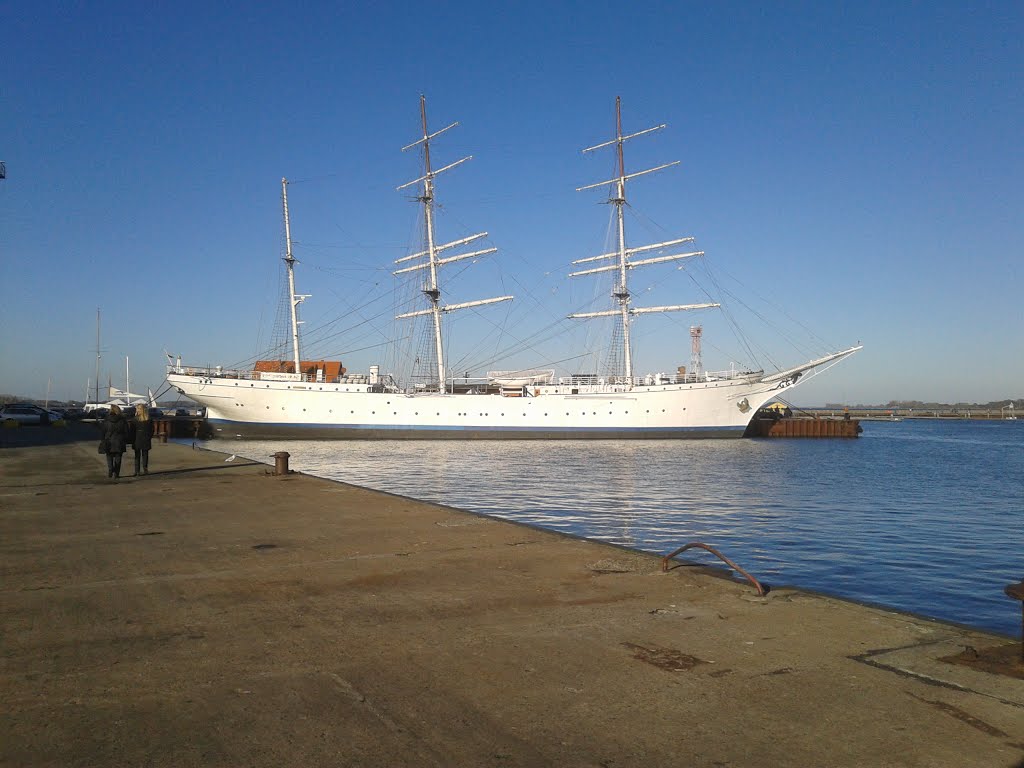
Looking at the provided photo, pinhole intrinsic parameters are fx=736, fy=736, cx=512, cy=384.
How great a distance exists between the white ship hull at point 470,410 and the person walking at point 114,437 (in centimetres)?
3805

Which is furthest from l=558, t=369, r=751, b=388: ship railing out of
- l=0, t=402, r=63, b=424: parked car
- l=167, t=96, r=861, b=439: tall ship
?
l=0, t=402, r=63, b=424: parked car

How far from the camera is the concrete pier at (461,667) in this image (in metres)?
3.29

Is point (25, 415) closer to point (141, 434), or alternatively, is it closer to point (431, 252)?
point (431, 252)

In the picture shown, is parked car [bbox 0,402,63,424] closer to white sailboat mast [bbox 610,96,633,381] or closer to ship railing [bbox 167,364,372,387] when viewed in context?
ship railing [bbox 167,364,372,387]

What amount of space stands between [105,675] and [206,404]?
174ft

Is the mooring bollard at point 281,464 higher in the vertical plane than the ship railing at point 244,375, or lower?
lower

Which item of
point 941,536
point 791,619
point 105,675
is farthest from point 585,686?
point 941,536

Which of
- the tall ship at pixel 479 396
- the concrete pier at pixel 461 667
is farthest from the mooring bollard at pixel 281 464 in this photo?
the tall ship at pixel 479 396

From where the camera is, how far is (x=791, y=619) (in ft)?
17.3

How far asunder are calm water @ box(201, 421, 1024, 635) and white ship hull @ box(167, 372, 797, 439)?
1857cm

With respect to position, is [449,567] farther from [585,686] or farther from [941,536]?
[941,536]

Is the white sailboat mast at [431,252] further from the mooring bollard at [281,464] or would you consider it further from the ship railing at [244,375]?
the mooring bollard at [281,464]

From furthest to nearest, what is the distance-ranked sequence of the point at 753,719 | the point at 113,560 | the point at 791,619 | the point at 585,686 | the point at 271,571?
the point at 113,560 → the point at 271,571 → the point at 791,619 → the point at 585,686 → the point at 753,719

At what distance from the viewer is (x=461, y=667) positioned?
4.27m
